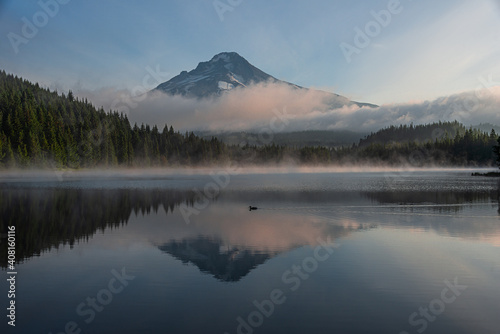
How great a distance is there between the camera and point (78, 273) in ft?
63.8

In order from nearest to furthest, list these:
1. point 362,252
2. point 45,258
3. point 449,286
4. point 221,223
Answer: point 449,286
point 45,258
point 362,252
point 221,223

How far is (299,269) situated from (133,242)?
487 inches

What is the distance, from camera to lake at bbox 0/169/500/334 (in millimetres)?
13734

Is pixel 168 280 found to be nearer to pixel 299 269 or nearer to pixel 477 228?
pixel 299 269

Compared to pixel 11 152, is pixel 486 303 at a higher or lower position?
lower

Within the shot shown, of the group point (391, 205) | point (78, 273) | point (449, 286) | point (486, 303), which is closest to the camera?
point (486, 303)

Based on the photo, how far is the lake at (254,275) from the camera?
→ 13.7 meters

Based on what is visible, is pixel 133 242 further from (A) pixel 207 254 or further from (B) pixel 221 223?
(B) pixel 221 223

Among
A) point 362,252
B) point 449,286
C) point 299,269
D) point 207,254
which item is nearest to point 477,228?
point 362,252

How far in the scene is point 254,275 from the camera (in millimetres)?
19438

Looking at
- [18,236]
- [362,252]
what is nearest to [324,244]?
[362,252]

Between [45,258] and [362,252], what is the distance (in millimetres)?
18293

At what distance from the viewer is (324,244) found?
26.4 m

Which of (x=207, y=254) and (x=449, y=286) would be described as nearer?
(x=449, y=286)
